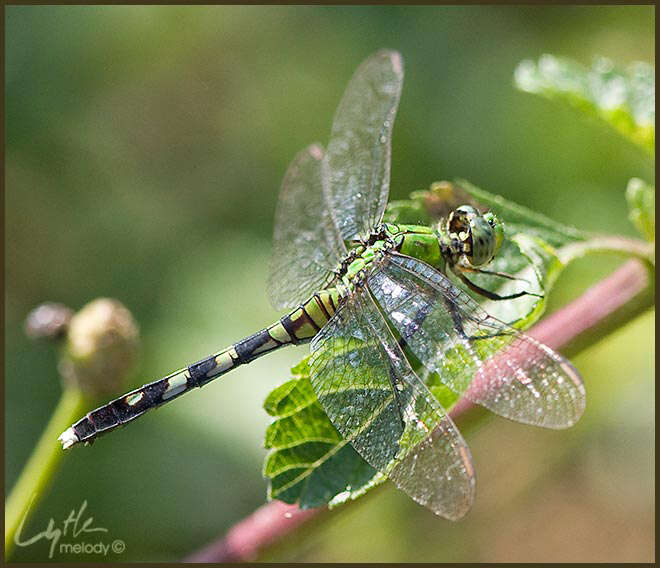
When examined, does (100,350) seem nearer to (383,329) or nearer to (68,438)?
(68,438)

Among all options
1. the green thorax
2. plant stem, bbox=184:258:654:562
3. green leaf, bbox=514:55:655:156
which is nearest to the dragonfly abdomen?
the green thorax

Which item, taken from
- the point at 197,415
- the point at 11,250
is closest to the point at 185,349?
the point at 197,415

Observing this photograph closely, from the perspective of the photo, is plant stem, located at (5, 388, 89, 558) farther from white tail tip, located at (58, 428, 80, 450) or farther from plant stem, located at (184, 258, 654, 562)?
plant stem, located at (184, 258, 654, 562)

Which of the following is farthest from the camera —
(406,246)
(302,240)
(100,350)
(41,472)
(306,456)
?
(302,240)

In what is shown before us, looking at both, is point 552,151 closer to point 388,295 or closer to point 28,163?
point 388,295

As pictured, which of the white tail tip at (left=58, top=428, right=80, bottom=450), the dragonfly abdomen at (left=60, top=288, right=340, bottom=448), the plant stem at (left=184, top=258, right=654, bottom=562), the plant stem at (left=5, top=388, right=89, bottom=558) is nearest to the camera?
the plant stem at (left=184, top=258, right=654, bottom=562)

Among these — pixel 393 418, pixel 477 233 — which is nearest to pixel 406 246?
pixel 477 233
